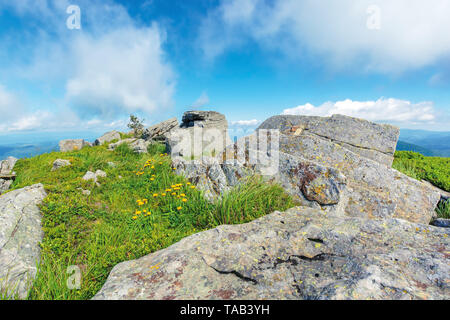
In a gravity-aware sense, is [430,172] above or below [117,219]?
above

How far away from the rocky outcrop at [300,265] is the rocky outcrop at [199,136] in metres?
8.34

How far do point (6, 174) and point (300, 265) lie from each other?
481 inches

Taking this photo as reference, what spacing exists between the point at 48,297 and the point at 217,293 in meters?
2.70

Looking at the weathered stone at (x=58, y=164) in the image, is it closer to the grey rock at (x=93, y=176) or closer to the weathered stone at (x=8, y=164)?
the grey rock at (x=93, y=176)

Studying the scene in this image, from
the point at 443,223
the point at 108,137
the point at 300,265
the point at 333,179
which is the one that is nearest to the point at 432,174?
the point at 443,223

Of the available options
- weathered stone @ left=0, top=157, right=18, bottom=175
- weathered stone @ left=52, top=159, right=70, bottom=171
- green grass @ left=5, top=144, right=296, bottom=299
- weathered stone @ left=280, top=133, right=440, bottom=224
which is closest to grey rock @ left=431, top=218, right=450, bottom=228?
weathered stone @ left=280, top=133, right=440, bottom=224

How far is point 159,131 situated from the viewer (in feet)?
52.5

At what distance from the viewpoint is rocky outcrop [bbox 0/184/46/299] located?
3.10 m

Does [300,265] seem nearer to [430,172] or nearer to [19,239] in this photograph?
[19,239]

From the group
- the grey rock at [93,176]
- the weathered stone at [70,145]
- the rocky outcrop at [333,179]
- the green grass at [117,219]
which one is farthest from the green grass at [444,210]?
the weathered stone at [70,145]

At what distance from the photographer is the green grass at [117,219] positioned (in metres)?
3.48

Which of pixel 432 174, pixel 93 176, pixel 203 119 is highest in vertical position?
pixel 203 119
